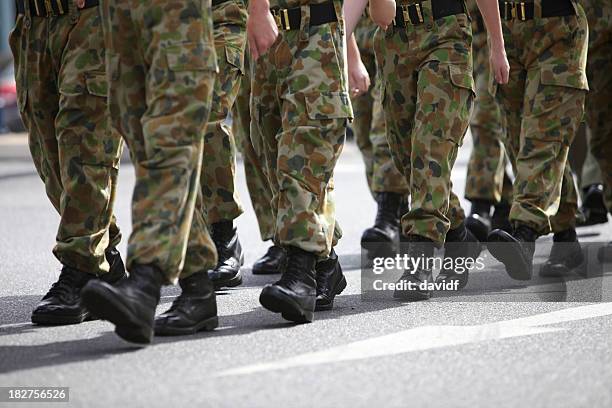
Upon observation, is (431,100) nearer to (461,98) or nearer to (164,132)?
(461,98)

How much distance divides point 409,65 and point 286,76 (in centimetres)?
90

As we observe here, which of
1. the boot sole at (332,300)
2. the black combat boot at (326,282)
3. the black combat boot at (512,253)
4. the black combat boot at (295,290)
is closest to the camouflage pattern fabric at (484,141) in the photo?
the black combat boot at (512,253)

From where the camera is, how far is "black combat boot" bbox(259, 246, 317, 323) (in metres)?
5.14

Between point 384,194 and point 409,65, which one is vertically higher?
point 409,65

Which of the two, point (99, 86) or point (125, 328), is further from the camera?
point (99, 86)

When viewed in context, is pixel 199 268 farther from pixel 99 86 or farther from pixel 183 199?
pixel 99 86

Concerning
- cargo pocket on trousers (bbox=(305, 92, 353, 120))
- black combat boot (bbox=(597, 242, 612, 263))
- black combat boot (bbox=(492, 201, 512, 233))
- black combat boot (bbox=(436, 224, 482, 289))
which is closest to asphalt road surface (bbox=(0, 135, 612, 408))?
black combat boot (bbox=(436, 224, 482, 289))

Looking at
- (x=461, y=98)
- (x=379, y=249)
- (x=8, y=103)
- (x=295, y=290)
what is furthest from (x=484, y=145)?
(x=8, y=103)

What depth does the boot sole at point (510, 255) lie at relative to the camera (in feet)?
21.0

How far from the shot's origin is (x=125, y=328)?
15.0ft

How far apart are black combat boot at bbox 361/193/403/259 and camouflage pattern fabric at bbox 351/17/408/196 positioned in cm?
6

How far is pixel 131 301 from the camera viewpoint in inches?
179

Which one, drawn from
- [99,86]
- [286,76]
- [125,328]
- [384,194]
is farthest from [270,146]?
[384,194]

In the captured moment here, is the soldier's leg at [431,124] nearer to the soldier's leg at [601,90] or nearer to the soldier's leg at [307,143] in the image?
the soldier's leg at [307,143]
